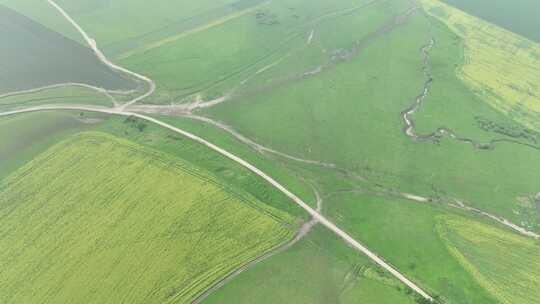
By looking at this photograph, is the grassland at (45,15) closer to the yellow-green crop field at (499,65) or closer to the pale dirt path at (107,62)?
the pale dirt path at (107,62)

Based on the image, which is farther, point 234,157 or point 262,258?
point 234,157

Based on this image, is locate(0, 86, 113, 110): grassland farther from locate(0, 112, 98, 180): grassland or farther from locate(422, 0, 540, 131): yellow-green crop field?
locate(422, 0, 540, 131): yellow-green crop field

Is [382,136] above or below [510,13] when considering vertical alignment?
below

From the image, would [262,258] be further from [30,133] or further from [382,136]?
[30,133]

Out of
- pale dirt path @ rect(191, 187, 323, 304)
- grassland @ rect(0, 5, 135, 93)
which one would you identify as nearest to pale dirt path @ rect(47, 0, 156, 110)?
grassland @ rect(0, 5, 135, 93)

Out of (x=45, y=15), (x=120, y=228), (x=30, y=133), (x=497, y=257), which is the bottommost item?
(x=497, y=257)

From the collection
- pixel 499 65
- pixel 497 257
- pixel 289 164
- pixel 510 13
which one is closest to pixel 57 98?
pixel 289 164

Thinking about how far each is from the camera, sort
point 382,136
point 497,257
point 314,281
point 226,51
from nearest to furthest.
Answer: point 314,281 → point 497,257 → point 382,136 → point 226,51

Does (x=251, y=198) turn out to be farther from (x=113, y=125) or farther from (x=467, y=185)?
(x=467, y=185)
